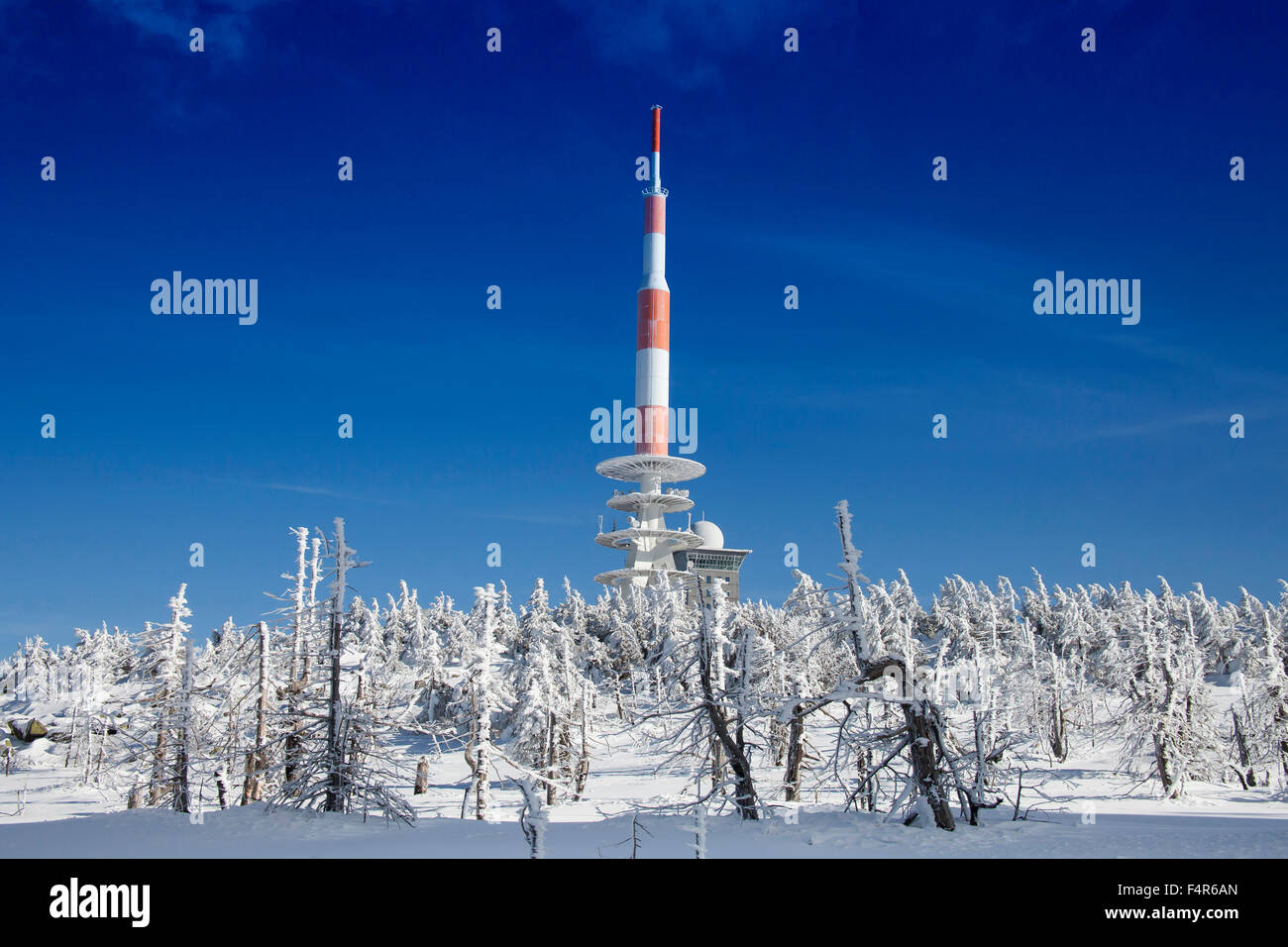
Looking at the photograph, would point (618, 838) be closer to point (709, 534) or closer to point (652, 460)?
point (652, 460)

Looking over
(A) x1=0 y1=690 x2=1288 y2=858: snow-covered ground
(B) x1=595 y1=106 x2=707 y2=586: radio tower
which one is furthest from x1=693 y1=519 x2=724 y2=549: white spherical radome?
(A) x1=0 y1=690 x2=1288 y2=858: snow-covered ground

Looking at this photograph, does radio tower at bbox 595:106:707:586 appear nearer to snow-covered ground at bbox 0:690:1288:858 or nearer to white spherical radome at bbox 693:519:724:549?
white spherical radome at bbox 693:519:724:549

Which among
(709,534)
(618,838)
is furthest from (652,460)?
(618,838)

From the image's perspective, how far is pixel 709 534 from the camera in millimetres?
125562

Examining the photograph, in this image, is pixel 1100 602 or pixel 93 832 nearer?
pixel 93 832

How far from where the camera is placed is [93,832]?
2131 centimetres

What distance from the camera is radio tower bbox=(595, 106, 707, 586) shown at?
108938 millimetres

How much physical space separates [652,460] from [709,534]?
1805cm

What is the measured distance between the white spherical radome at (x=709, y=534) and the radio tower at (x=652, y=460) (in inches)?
106

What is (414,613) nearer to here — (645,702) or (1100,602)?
(645,702)
